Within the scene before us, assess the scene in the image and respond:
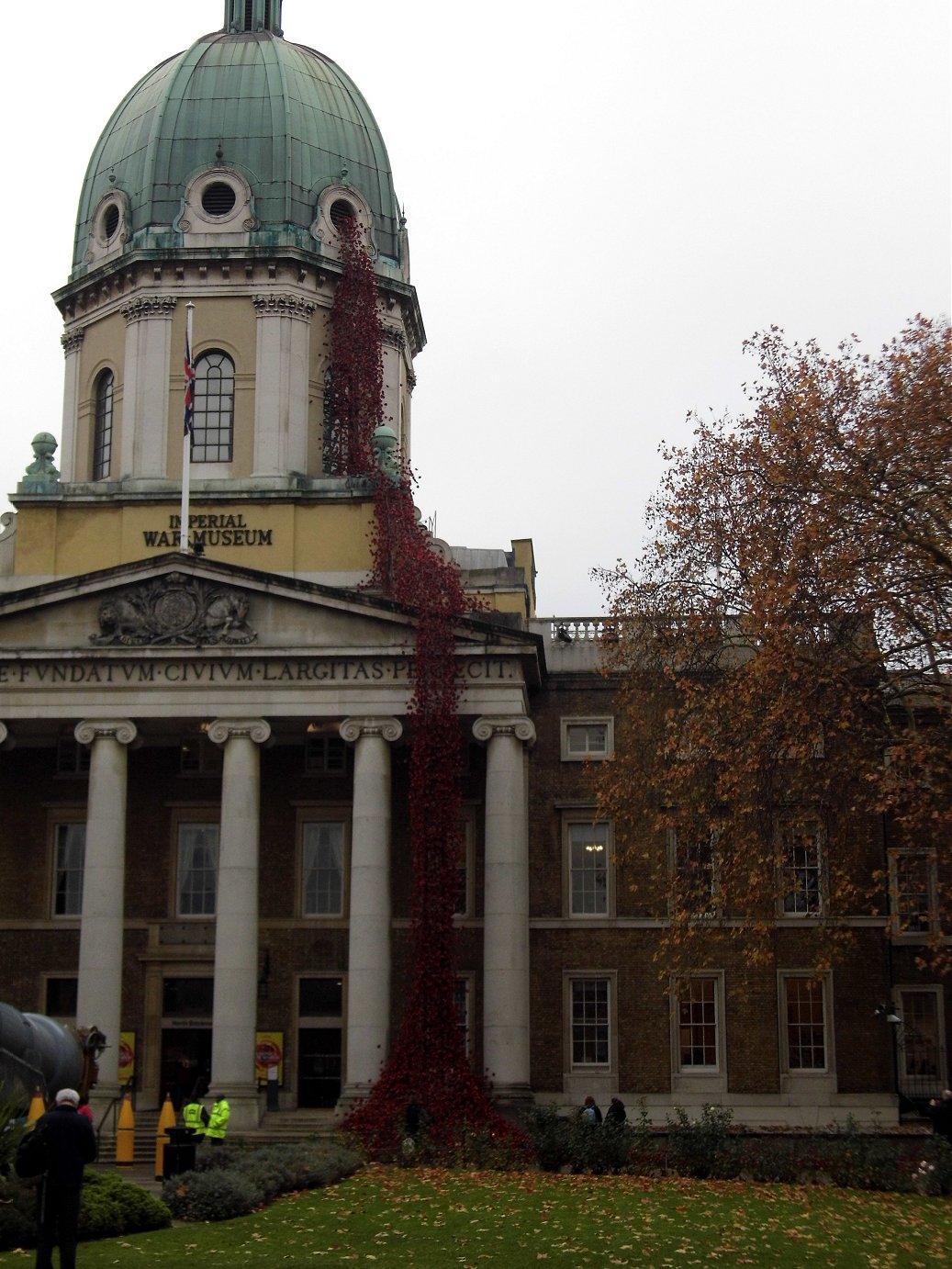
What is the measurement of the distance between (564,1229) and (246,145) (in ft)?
124

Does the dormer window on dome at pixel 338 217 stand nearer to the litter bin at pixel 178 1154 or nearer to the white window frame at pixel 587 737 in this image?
the white window frame at pixel 587 737

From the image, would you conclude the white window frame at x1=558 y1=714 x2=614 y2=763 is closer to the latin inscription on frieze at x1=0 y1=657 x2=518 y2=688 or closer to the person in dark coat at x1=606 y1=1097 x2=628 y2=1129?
the latin inscription on frieze at x1=0 y1=657 x2=518 y2=688

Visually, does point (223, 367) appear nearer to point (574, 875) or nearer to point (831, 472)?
point (574, 875)

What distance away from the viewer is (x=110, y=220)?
54.9m

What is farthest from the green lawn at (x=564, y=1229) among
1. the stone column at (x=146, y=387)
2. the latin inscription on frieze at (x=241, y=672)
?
the stone column at (x=146, y=387)

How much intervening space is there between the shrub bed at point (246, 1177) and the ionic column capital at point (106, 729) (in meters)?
13.2

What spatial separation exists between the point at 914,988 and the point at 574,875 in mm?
8928

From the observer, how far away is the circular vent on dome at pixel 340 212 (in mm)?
54781

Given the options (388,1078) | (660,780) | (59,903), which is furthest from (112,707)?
(660,780)

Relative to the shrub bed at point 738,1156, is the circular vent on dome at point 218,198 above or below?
above

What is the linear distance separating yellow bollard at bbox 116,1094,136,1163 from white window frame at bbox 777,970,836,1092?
1643cm

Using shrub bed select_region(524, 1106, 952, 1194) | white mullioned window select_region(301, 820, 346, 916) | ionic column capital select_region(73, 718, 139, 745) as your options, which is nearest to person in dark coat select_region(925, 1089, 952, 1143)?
shrub bed select_region(524, 1106, 952, 1194)

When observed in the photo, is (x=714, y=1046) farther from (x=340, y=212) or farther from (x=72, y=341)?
(x=72, y=341)

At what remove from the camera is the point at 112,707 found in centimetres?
4519
